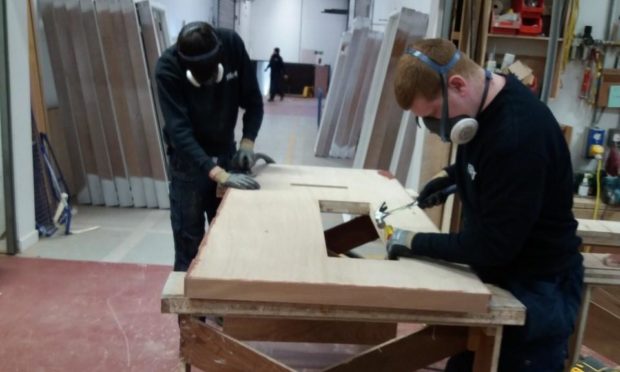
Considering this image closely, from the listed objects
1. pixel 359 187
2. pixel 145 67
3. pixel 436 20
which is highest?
pixel 436 20

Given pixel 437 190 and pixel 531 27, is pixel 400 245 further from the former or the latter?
pixel 531 27

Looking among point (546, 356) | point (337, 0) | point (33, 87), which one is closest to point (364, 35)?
point (33, 87)

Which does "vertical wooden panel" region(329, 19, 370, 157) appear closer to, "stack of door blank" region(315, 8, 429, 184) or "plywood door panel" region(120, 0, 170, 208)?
"stack of door blank" region(315, 8, 429, 184)

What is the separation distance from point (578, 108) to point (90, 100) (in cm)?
395

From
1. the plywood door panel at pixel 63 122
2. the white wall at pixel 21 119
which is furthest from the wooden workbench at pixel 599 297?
the plywood door panel at pixel 63 122

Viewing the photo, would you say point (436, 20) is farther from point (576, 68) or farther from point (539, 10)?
point (576, 68)

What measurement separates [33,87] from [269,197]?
292cm

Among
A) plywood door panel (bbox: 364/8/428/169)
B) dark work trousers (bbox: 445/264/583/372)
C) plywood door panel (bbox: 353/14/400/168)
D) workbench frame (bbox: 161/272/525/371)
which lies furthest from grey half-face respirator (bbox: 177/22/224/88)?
plywood door panel (bbox: 353/14/400/168)

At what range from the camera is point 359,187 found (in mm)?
2227

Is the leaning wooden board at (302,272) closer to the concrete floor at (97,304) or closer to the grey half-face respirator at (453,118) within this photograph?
the grey half-face respirator at (453,118)

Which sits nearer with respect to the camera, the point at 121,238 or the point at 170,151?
the point at 170,151

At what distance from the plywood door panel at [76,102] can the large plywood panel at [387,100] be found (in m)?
2.37

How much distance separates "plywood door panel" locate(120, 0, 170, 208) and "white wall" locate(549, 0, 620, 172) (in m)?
3.20

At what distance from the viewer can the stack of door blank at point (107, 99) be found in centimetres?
448
